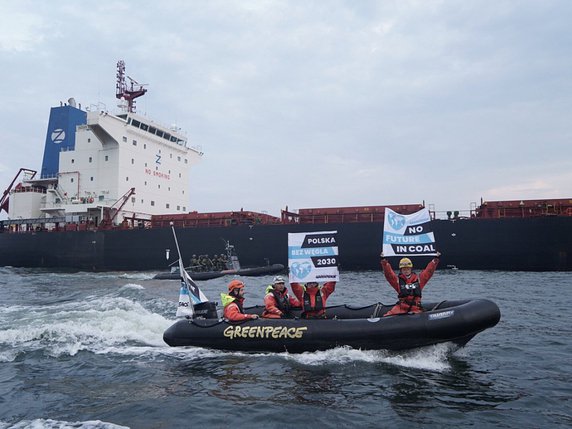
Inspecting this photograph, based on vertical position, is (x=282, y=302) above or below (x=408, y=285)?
below

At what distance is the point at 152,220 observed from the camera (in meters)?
34.0

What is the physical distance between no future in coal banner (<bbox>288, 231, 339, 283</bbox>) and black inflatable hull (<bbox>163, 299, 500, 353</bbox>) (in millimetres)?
897

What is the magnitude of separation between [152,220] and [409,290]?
28.8 metres

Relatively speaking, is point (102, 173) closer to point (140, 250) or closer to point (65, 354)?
point (140, 250)

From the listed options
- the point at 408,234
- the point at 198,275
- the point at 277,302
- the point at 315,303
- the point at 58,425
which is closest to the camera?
the point at 58,425

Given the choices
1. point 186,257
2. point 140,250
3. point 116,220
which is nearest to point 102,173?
point 116,220

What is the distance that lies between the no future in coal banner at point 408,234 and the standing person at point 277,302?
2.37 m

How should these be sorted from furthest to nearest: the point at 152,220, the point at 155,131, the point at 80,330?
1. the point at 155,131
2. the point at 152,220
3. the point at 80,330

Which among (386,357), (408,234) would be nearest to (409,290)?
(408,234)

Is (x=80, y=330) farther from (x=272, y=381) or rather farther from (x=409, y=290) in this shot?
(x=409, y=290)

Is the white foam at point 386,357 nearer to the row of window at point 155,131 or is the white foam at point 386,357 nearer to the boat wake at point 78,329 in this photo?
the boat wake at point 78,329

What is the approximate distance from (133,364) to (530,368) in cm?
703

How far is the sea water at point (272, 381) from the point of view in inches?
224

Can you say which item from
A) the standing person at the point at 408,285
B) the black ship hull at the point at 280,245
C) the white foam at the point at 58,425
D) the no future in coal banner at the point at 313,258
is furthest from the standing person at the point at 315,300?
the black ship hull at the point at 280,245
